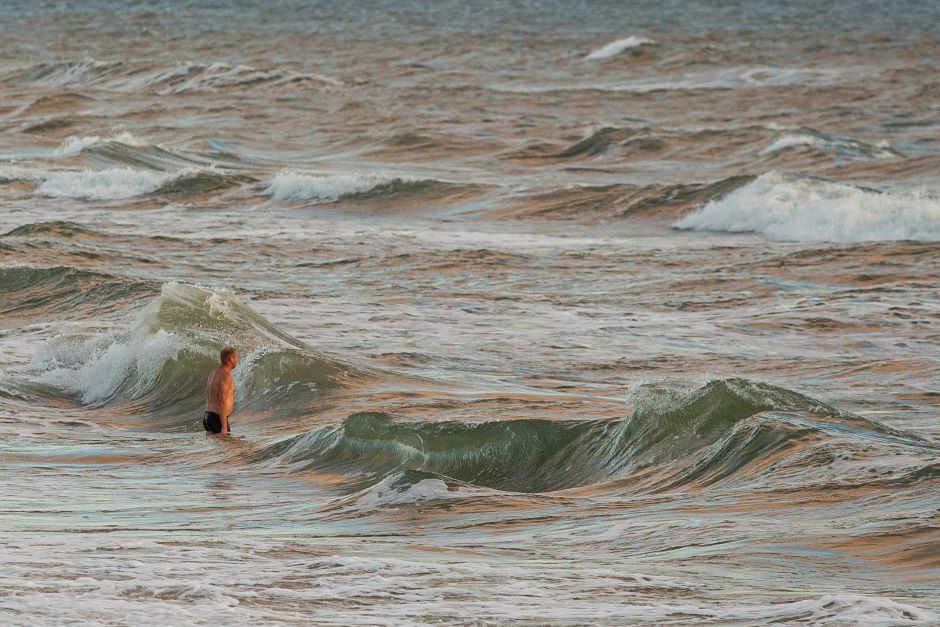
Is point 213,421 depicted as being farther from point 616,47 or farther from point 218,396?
point 616,47

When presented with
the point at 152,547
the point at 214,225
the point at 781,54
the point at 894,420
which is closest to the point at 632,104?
the point at 781,54

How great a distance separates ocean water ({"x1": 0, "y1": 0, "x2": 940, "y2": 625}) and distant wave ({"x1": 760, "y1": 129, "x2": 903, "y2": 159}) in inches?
6.0

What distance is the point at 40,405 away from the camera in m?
14.6

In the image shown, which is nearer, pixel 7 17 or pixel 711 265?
pixel 711 265

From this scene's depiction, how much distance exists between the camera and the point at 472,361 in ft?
55.0

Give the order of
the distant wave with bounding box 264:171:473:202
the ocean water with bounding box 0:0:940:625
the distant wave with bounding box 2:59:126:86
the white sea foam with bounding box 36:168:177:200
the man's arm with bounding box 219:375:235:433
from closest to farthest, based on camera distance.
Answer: the ocean water with bounding box 0:0:940:625
the man's arm with bounding box 219:375:235:433
the distant wave with bounding box 264:171:473:202
the white sea foam with bounding box 36:168:177:200
the distant wave with bounding box 2:59:126:86

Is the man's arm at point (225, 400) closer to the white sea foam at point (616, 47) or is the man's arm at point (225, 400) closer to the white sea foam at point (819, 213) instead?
the white sea foam at point (819, 213)

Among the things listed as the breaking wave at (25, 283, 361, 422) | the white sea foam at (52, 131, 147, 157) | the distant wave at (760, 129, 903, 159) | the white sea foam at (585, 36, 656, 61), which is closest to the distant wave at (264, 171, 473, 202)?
the white sea foam at (52, 131, 147, 157)

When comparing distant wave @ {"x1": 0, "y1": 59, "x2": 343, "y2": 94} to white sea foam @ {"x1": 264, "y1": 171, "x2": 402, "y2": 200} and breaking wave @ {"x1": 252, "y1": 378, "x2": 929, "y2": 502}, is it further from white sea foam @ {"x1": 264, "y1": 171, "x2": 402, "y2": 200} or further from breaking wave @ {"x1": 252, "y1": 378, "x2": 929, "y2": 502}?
breaking wave @ {"x1": 252, "y1": 378, "x2": 929, "y2": 502}

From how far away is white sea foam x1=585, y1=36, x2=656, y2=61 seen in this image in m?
62.0

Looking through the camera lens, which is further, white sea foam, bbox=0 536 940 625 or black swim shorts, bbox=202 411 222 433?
black swim shorts, bbox=202 411 222 433

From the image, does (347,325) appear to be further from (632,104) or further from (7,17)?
(7,17)

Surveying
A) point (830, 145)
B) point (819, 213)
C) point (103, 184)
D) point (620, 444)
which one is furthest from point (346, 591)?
point (830, 145)

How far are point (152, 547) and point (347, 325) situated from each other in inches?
400
